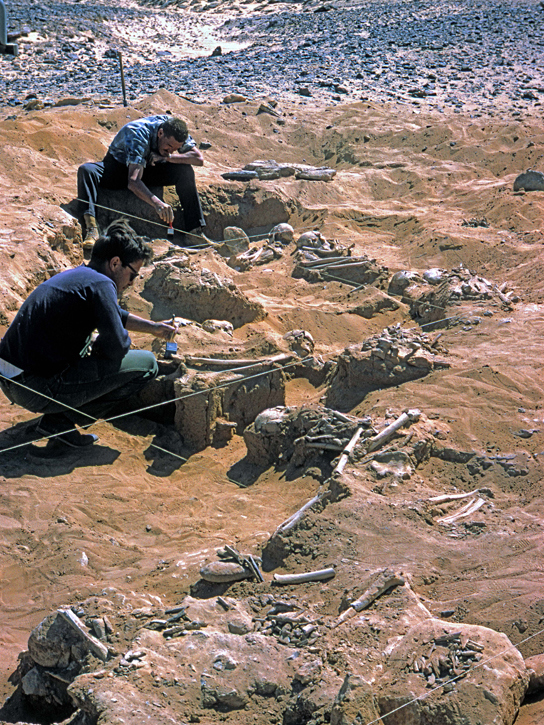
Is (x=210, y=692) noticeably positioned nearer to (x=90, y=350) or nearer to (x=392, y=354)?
(x=90, y=350)

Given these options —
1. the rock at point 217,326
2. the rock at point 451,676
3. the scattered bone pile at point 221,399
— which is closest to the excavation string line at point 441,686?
the rock at point 451,676

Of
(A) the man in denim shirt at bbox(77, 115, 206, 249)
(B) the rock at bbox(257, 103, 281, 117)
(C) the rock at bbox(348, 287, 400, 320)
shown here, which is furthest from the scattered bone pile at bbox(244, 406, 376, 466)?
(B) the rock at bbox(257, 103, 281, 117)

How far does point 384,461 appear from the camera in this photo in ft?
14.2

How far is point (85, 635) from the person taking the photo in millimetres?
3066

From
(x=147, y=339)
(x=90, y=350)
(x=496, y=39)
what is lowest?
(x=147, y=339)

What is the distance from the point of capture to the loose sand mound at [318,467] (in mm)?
3506

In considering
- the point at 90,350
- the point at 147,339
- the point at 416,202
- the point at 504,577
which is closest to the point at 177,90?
the point at 416,202

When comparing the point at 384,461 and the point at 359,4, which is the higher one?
the point at 359,4

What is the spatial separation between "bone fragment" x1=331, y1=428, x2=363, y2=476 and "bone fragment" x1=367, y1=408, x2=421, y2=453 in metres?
0.10

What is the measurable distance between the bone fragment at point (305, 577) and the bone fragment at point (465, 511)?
0.77 m

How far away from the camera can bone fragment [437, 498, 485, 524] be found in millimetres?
3884

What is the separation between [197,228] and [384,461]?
4.63 metres

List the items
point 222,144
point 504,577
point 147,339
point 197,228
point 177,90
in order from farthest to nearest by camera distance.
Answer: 1. point 177,90
2. point 222,144
3. point 197,228
4. point 147,339
5. point 504,577

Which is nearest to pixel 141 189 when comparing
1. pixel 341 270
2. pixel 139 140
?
pixel 139 140
